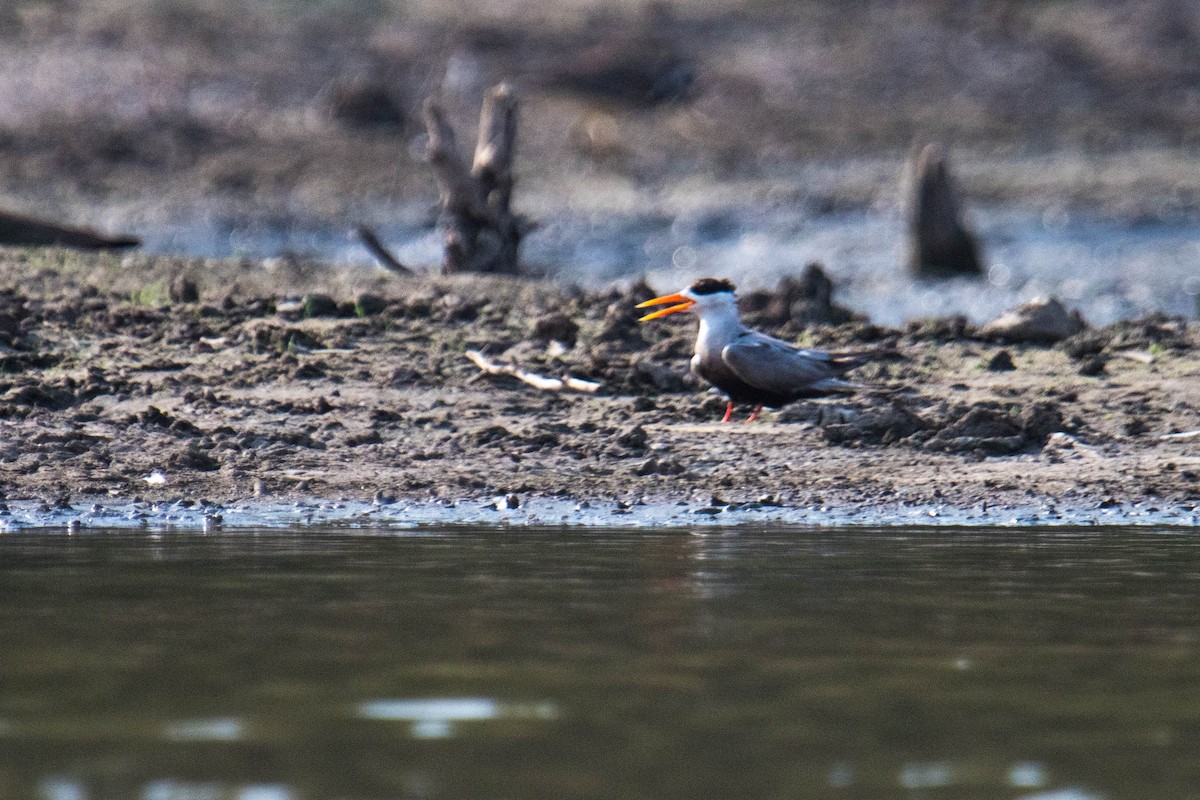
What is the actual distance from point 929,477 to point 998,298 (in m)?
10.2

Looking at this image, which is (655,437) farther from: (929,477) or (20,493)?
(20,493)

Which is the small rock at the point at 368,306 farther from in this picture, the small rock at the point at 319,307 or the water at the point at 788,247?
the water at the point at 788,247

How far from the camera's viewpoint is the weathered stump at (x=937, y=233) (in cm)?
2022

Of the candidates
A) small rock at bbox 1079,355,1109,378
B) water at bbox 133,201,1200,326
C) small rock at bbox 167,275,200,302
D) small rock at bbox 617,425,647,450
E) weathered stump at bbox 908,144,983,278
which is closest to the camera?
small rock at bbox 617,425,647,450

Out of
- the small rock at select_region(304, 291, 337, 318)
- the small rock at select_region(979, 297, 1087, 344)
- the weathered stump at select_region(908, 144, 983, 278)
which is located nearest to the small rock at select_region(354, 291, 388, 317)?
the small rock at select_region(304, 291, 337, 318)

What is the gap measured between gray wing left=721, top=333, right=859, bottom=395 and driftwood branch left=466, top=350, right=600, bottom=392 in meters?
0.85

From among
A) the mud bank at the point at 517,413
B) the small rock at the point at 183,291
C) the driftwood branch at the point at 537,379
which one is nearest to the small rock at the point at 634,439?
the mud bank at the point at 517,413

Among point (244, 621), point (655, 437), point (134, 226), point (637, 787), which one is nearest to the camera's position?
point (637, 787)

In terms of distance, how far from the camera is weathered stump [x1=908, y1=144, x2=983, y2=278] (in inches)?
796

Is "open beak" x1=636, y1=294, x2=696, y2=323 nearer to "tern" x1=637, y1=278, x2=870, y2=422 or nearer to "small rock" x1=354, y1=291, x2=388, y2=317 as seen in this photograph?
"tern" x1=637, y1=278, x2=870, y2=422

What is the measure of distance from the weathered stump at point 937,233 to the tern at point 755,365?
32.5 feet

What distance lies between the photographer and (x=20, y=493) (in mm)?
8586

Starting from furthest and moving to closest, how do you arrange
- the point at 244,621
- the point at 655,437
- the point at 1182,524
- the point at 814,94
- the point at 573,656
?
the point at 814,94 → the point at 655,437 → the point at 1182,524 → the point at 244,621 → the point at 573,656

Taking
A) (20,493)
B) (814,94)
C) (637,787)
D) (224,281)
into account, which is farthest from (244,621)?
(814,94)
